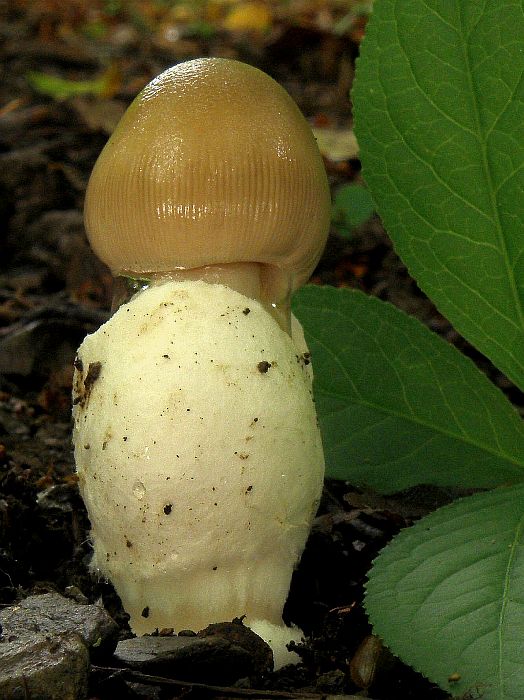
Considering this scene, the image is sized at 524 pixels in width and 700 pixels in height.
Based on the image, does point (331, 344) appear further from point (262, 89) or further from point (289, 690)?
point (289, 690)

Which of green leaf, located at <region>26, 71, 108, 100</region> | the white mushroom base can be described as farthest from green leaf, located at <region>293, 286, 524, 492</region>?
green leaf, located at <region>26, 71, 108, 100</region>

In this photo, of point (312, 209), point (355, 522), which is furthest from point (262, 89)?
point (355, 522)

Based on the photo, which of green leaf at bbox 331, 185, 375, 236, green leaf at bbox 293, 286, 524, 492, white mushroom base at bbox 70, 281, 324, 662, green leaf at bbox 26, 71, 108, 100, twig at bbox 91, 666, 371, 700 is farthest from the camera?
green leaf at bbox 26, 71, 108, 100

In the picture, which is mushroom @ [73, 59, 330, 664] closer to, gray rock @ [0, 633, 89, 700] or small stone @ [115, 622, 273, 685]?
small stone @ [115, 622, 273, 685]

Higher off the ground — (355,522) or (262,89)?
(262,89)

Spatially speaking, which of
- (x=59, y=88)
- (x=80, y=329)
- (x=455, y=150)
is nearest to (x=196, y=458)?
(x=455, y=150)

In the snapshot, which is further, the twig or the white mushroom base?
the white mushroom base

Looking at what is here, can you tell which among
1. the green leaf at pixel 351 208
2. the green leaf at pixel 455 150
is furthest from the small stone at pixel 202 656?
the green leaf at pixel 351 208

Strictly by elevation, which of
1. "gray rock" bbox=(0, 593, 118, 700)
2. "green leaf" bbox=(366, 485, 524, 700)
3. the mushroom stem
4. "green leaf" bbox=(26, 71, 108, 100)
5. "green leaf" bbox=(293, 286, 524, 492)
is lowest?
"gray rock" bbox=(0, 593, 118, 700)
